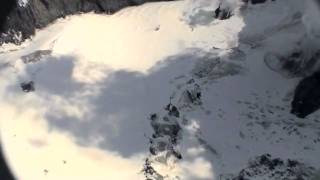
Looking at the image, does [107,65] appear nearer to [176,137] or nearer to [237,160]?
[176,137]

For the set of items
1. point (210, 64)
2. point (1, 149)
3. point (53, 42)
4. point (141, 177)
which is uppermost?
point (53, 42)

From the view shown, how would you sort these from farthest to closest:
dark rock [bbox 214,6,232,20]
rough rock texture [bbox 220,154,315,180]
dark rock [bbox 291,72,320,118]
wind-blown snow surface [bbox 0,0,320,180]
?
dark rock [bbox 214,6,232,20] < dark rock [bbox 291,72,320,118] < wind-blown snow surface [bbox 0,0,320,180] < rough rock texture [bbox 220,154,315,180]

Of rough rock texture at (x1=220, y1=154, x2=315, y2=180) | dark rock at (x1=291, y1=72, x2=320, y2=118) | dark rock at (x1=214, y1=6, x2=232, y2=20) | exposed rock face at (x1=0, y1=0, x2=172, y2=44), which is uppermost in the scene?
exposed rock face at (x1=0, y1=0, x2=172, y2=44)

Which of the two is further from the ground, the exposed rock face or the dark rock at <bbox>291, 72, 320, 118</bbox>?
the exposed rock face

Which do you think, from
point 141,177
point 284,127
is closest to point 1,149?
point 141,177

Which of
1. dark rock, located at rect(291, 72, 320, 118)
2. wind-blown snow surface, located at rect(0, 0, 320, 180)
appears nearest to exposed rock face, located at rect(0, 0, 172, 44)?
wind-blown snow surface, located at rect(0, 0, 320, 180)

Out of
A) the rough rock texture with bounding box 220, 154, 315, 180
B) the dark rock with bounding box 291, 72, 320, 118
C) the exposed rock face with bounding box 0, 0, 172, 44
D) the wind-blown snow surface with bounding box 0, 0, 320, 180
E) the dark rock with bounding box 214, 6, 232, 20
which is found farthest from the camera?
the exposed rock face with bounding box 0, 0, 172, 44

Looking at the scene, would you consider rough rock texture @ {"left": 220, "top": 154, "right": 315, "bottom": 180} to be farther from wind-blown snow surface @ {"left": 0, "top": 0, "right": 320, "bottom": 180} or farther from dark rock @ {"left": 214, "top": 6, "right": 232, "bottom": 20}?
dark rock @ {"left": 214, "top": 6, "right": 232, "bottom": 20}

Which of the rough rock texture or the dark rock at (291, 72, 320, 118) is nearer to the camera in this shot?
the rough rock texture

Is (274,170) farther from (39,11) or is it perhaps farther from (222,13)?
(39,11)
